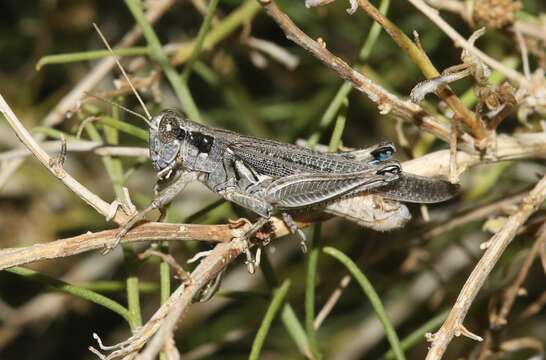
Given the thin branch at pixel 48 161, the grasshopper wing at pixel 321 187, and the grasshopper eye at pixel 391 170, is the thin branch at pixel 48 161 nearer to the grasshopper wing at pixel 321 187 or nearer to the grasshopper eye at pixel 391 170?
the grasshopper wing at pixel 321 187

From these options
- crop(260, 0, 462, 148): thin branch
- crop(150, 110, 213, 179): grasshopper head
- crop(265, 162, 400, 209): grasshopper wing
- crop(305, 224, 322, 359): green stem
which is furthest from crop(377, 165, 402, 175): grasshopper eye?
crop(150, 110, 213, 179): grasshopper head

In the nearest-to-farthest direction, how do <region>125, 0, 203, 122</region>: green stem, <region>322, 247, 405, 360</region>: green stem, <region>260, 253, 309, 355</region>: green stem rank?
1. <region>322, 247, 405, 360</region>: green stem
2. <region>260, 253, 309, 355</region>: green stem
3. <region>125, 0, 203, 122</region>: green stem

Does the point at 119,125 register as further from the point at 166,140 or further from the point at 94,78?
the point at 94,78

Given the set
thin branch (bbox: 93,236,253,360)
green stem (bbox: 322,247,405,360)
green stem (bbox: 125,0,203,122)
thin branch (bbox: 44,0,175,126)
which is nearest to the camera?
thin branch (bbox: 93,236,253,360)

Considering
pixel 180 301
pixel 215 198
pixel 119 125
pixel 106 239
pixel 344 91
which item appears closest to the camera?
pixel 180 301

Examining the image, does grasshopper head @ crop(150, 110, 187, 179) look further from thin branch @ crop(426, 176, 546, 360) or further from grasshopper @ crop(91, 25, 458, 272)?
thin branch @ crop(426, 176, 546, 360)

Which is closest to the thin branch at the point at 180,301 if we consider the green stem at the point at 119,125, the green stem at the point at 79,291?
the green stem at the point at 79,291

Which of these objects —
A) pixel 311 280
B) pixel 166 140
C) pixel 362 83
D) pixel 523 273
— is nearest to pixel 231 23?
pixel 166 140
